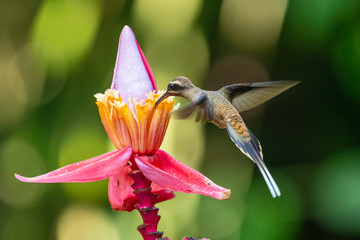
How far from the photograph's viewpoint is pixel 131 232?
64.2 inches

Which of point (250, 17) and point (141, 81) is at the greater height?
point (250, 17)

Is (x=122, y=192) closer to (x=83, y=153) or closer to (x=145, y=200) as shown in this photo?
(x=145, y=200)

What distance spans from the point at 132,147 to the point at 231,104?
0.30 metres

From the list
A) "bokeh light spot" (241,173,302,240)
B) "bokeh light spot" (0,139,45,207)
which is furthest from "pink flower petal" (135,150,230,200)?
"bokeh light spot" (0,139,45,207)

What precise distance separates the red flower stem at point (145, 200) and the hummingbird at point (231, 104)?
0.33 feet

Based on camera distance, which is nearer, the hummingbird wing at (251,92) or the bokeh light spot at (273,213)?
the hummingbird wing at (251,92)

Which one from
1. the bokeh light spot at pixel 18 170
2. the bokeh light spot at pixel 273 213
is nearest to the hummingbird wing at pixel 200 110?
the bokeh light spot at pixel 273 213

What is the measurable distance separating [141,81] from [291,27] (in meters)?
1.20

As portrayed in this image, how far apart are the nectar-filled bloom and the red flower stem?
2 centimetres

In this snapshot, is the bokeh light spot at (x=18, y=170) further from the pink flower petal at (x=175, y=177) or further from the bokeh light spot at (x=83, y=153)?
the pink flower petal at (x=175, y=177)

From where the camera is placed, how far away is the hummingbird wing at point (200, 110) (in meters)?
0.72

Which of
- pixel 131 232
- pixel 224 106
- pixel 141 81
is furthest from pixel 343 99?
pixel 141 81

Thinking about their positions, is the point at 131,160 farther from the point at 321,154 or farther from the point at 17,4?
the point at 17,4

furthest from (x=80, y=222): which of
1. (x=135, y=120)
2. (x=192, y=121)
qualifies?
(x=135, y=120)
